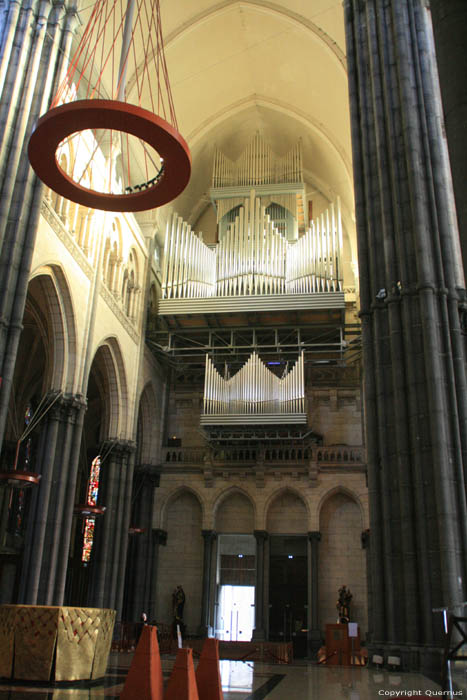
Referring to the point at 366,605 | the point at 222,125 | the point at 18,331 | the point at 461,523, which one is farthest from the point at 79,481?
the point at 461,523

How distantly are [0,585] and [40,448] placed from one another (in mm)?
6428

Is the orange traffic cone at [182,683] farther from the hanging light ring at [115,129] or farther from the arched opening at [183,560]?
the arched opening at [183,560]

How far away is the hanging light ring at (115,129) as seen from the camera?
8.49 m

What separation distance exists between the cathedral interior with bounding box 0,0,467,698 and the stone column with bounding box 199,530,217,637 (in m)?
0.10

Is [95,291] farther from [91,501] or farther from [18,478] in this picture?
[91,501]

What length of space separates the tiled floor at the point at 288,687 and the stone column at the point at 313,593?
1180 cm

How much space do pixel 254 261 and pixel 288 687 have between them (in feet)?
56.3

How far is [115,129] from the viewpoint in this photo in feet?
28.9

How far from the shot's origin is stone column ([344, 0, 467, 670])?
33.9ft

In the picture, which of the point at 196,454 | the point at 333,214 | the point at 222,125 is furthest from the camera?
the point at 222,125

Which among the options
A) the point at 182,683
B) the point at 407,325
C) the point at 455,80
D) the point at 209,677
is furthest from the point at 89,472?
the point at 455,80

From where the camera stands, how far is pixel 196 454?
80.6 ft

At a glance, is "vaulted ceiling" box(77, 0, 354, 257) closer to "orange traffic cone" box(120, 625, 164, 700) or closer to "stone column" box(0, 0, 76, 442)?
"stone column" box(0, 0, 76, 442)

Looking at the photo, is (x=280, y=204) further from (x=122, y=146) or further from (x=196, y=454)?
(x=196, y=454)
